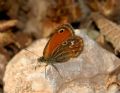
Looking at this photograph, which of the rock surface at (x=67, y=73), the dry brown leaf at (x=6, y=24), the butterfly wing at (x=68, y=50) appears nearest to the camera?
the rock surface at (x=67, y=73)

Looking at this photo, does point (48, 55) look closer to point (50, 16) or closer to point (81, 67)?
point (81, 67)

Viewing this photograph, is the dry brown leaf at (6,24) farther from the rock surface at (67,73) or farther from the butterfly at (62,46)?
the butterfly at (62,46)

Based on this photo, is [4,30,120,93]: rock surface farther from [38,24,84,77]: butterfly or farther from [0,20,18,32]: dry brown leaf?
[0,20,18,32]: dry brown leaf

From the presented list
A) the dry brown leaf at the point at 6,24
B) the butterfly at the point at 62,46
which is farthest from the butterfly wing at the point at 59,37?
the dry brown leaf at the point at 6,24

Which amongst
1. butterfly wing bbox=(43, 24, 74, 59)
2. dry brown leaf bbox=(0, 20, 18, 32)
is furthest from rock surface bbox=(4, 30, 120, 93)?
dry brown leaf bbox=(0, 20, 18, 32)

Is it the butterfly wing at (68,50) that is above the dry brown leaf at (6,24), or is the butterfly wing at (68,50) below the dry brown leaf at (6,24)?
below

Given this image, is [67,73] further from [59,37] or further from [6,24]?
[6,24]

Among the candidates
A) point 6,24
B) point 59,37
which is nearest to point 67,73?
point 59,37
